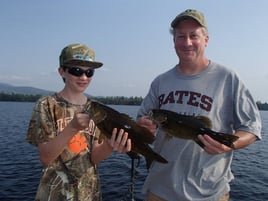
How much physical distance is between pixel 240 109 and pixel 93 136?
254 cm

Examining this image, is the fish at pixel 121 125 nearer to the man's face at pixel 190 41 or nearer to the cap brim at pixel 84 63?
the cap brim at pixel 84 63

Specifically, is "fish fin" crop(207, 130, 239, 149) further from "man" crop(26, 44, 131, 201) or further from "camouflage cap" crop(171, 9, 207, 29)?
"camouflage cap" crop(171, 9, 207, 29)

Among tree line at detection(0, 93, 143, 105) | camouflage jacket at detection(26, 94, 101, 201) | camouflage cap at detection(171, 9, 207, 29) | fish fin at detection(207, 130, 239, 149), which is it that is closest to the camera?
fish fin at detection(207, 130, 239, 149)

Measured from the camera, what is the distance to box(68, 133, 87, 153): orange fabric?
454 centimetres

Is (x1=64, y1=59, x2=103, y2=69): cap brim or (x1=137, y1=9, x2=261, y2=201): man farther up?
(x1=64, y1=59, x2=103, y2=69): cap brim

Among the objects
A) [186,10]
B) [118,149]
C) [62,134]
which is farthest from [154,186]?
[186,10]

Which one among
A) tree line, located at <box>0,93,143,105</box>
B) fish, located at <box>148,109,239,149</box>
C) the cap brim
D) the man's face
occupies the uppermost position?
the man's face

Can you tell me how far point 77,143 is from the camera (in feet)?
15.1

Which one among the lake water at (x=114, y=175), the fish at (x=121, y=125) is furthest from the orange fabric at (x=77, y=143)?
the lake water at (x=114, y=175)

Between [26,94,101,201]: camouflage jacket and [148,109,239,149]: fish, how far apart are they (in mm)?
1357

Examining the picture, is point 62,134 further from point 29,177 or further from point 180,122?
point 29,177

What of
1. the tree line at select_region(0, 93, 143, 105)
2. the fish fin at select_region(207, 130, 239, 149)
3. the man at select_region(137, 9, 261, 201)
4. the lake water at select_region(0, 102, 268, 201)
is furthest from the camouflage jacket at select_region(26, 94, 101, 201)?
the tree line at select_region(0, 93, 143, 105)

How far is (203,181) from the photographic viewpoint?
4.27 metres

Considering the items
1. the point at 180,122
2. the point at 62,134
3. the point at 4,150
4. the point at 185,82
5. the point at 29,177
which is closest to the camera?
the point at 62,134
